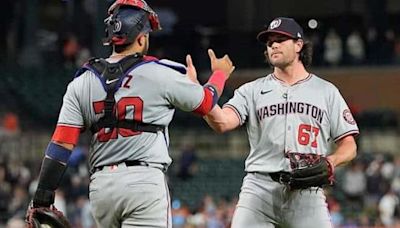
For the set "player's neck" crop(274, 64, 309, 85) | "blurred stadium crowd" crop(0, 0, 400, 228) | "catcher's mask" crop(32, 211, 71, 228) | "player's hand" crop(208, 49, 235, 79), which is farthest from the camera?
"blurred stadium crowd" crop(0, 0, 400, 228)

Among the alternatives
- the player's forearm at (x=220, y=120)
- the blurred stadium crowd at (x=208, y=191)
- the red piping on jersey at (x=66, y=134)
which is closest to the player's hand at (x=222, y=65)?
the player's forearm at (x=220, y=120)

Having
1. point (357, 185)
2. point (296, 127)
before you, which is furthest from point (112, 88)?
point (357, 185)

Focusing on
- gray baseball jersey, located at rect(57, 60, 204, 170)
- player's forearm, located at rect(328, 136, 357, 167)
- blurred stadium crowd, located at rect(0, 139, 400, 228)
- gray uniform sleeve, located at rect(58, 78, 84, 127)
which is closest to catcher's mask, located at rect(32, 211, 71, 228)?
gray baseball jersey, located at rect(57, 60, 204, 170)

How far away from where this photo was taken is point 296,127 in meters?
6.19

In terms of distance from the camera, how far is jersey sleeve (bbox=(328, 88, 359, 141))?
20.5ft

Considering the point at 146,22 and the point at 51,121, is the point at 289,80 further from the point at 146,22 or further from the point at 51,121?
the point at 51,121

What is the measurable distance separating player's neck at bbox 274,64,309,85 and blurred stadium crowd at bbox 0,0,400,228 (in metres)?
6.58

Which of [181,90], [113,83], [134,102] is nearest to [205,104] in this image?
[181,90]

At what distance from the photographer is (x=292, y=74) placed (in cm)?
638

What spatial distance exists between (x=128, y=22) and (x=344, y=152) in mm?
1665

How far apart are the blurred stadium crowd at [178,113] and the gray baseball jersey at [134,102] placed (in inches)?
299

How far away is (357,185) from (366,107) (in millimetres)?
5474

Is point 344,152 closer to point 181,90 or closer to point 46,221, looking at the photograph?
point 181,90

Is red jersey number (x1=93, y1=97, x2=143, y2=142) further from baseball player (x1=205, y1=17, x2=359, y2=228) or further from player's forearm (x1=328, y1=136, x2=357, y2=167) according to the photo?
player's forearm (x1=328, y1=136, x2=357, y2=167)
